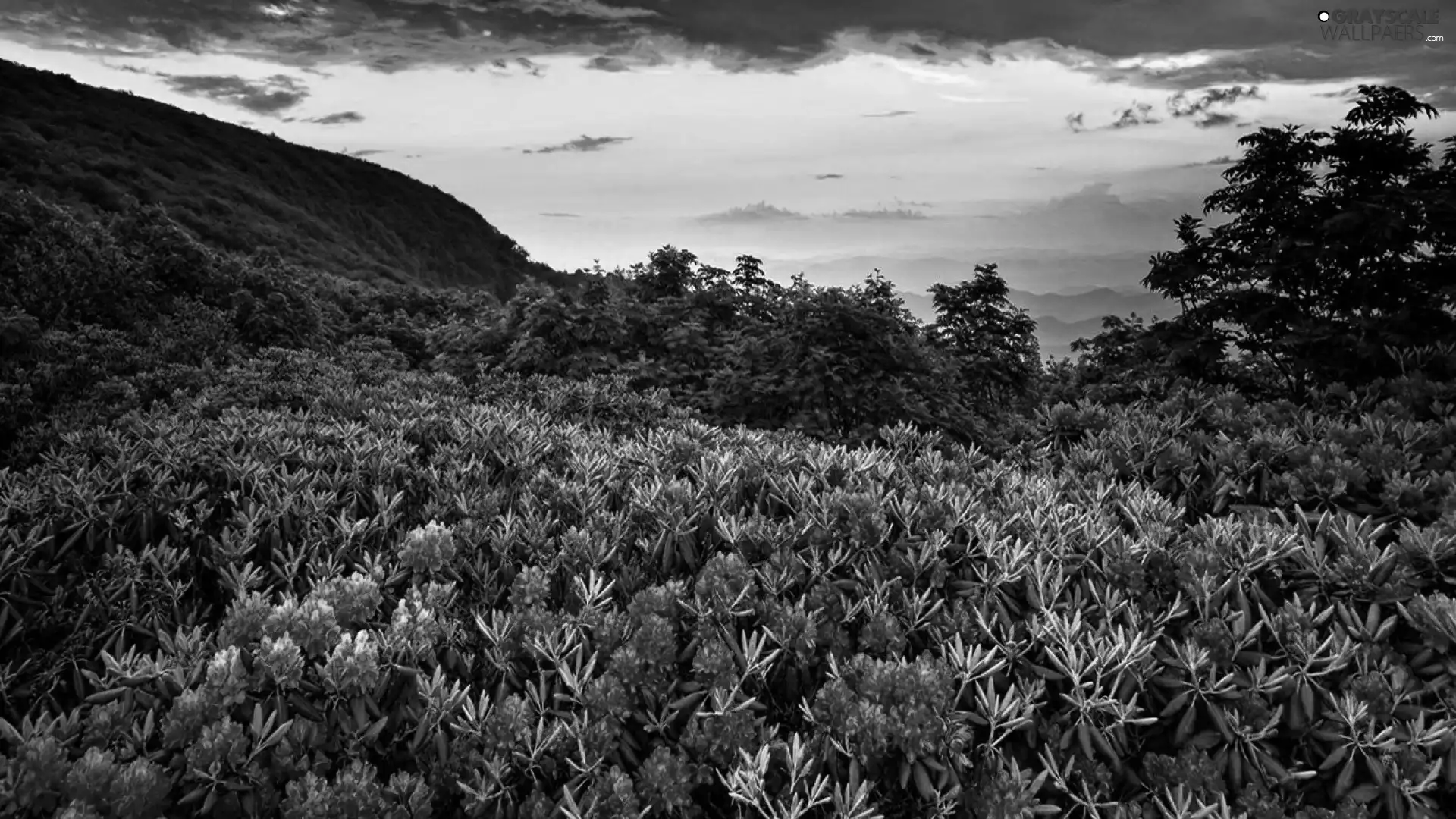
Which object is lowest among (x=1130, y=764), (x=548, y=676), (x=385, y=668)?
(x=1130, y=764)

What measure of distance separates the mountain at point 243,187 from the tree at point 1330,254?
67.0ft

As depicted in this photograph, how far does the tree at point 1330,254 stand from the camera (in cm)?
975

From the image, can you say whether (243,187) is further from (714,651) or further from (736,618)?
(714,651)

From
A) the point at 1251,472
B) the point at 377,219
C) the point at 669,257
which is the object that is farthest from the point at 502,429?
the point at 377,219

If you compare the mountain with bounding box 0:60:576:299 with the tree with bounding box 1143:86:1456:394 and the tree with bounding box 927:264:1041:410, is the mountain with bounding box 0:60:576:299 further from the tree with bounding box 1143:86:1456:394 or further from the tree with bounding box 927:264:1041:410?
the tree with bounding box 1143:86:1456:394

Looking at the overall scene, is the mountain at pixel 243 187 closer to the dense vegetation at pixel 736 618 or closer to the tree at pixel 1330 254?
the tree at pixel 1330 254

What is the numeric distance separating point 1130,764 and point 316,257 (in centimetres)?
4232

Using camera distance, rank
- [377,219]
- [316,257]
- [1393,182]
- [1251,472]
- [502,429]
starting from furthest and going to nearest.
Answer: [377,219], [316,257], [1393,182], [502,429], [1251,472]

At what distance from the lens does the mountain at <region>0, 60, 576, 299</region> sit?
3328cm

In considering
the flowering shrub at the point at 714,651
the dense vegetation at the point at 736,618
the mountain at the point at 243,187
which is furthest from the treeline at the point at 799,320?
the mountain at the point at 243,187

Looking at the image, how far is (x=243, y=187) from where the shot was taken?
1674 inches

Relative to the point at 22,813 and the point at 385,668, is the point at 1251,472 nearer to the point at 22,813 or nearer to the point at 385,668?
the point at 385,668

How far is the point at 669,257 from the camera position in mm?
16047

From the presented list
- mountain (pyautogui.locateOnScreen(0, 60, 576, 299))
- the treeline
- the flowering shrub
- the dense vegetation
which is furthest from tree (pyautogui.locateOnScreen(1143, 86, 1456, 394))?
mountain (pyautogui.locateOnScreen(0, 60, 576, 299))
